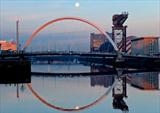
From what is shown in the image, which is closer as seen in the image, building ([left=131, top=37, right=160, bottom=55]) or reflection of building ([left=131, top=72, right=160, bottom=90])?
reflection of building ([left=131, top=72, right=160, bottom=90])

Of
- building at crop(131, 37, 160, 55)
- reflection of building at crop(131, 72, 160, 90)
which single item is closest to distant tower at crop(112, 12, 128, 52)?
building at crop(131, 37, 160, 55)

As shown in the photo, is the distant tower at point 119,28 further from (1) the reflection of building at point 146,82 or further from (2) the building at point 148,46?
(1) the reflection of building at point 146,82

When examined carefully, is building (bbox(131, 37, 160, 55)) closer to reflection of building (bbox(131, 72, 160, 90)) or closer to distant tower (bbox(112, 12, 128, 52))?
distant tower (bbox(112, 12, 128, 52))

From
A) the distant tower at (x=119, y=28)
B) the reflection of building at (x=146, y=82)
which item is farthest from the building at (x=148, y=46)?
the reflection of building at (x=146, y=82)

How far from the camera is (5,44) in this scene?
10638 cm

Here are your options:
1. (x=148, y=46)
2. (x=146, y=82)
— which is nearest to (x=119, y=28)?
(x=148, y=46)

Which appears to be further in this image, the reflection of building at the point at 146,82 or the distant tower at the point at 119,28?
the distant tower at the point at 119,28

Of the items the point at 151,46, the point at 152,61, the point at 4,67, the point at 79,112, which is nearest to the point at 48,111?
the point at 79,112

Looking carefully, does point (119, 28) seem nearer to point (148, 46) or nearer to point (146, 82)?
point (148, 46)

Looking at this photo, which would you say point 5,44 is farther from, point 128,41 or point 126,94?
point 126,94

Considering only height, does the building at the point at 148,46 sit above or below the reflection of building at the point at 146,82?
above

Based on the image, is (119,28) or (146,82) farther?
(119,28)

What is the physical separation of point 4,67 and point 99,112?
2933 centimetres

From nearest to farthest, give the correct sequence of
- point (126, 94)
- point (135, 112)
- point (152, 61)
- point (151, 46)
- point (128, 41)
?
1. point (135, 112)
2. point (126, 94)
3. point (152, 61)
4. point (151, 46)
5. point (128, 41)
